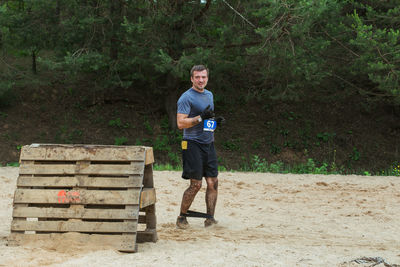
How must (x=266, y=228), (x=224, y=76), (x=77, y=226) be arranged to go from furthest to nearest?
1. (x=224, y=76)
2. (x=266, y=228)
3. (x=77, y=226)

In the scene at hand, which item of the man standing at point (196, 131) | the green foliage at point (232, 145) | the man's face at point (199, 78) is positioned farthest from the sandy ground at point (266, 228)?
the green foliage at point (232, 145)

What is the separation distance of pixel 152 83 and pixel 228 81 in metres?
3.21

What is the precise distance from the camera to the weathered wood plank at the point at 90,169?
16.7ft

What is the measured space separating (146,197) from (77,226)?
0.78 meters

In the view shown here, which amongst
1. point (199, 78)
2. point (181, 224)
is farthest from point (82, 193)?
point (199, 78)

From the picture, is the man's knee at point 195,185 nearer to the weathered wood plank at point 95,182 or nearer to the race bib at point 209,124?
the race bib at point 209,124

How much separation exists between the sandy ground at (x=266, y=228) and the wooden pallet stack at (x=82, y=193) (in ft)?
0.64

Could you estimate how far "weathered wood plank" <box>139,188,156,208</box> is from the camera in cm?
520

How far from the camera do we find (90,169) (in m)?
5.12

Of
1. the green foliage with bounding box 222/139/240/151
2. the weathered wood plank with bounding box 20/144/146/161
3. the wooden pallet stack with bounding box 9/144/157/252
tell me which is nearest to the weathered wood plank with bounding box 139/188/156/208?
the wooden pallet stack with bounding box 9/144/157/252

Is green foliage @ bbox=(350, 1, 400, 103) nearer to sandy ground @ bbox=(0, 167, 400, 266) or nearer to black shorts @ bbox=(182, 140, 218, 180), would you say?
sandy ground @ bbox=(0, 167, 400, 266)

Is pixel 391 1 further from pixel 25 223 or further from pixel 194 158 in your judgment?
pixel 25 223

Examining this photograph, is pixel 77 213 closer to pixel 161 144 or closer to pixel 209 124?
pixel 209 124

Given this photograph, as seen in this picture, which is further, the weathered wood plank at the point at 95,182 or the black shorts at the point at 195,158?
the black shorts at the point at 195,158
